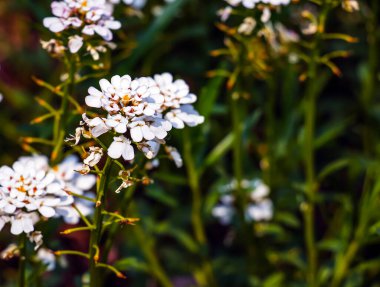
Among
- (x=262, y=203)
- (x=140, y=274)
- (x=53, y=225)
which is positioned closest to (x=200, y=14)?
(x=262, y=203)

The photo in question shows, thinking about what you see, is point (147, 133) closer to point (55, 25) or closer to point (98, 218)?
point (98, 218)

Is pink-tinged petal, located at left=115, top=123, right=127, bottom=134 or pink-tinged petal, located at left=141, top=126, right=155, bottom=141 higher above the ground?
pink-tinged petal, located at left=115, top=123, right=127, bottom=134

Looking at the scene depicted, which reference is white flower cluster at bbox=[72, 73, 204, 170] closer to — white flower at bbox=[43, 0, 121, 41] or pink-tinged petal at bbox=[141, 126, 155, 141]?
pink-tinged petal at bbox=[141, 126, 155, 141]

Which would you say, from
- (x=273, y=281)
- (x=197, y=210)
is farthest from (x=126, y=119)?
(x=273, y=281)

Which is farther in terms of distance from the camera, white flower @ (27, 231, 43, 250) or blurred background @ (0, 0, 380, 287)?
blurred background @ (0, 0, 380, 287)

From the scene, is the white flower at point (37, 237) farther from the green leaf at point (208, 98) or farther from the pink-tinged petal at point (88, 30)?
the green leaf at point (208, 98)

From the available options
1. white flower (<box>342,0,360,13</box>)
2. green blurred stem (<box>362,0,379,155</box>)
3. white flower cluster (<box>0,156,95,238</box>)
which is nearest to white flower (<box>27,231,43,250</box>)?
white flower cluster (<box>0,156,95,238</box>)

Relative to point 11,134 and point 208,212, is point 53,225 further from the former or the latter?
point 11,134
